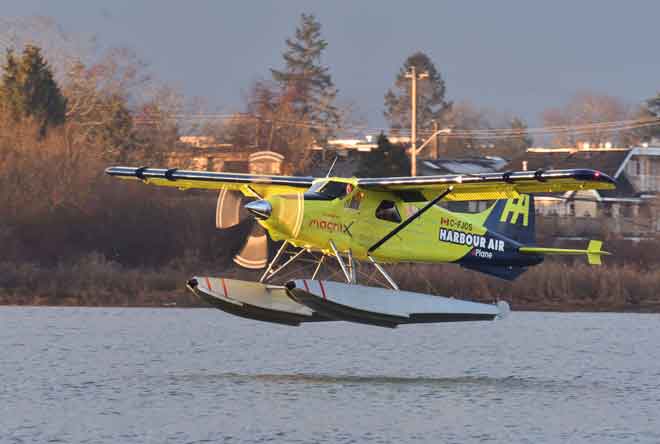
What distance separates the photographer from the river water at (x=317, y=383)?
51.9 feet

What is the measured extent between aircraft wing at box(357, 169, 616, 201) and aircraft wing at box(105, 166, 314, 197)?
147 cm

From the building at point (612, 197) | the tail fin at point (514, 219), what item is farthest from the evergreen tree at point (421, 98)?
the tail fin at point (514, 219)

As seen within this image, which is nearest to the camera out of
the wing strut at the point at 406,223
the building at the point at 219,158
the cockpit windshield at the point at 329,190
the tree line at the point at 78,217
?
the cockpit windshield at the point at 329,190

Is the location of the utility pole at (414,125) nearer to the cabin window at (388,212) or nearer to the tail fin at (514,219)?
the tail fin at (514,219)

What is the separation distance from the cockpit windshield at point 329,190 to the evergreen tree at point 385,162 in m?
22.2

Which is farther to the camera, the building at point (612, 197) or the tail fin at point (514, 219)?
the building at point (612, 197)

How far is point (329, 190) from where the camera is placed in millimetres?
18453

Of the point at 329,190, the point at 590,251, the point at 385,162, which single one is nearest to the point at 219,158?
the point at 385,162

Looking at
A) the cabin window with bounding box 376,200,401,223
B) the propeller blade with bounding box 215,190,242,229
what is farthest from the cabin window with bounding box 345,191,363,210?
the propeller blade with bounding box 215,190,242,229

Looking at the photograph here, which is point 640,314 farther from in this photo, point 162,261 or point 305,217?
point 305,217

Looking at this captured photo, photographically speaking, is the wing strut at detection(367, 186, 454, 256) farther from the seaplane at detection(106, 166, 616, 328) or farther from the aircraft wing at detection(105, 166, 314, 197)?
the aircraft wing at detection(105, 166, 314, 197)

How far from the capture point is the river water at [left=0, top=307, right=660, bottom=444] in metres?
15.8

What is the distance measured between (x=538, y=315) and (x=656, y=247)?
244 inches

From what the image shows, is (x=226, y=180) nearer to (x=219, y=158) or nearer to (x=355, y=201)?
(x=355, y=201)
